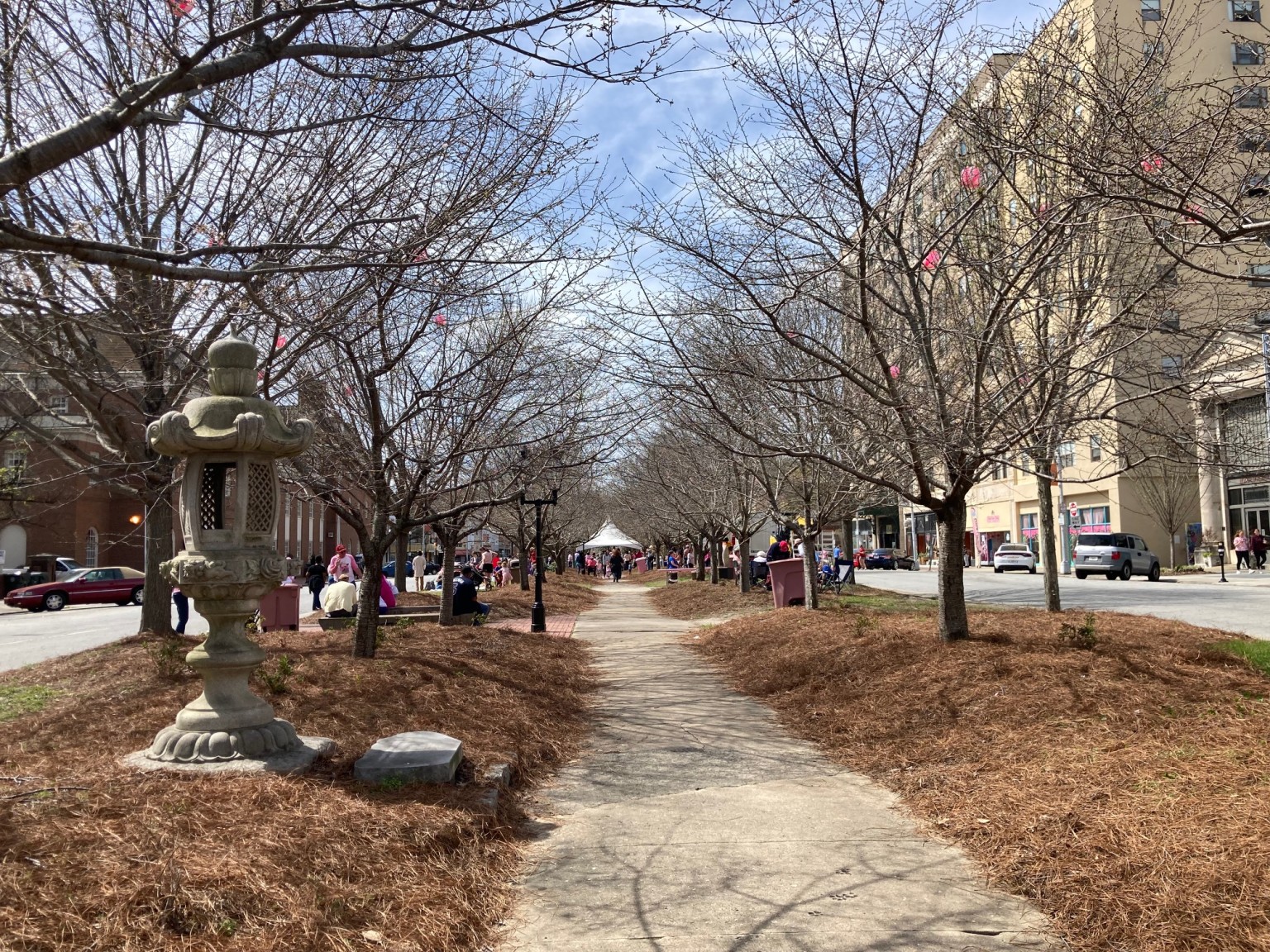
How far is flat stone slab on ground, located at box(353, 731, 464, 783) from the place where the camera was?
5.58 m

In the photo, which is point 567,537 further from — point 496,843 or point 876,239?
point 496,843

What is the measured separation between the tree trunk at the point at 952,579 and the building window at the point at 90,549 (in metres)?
51.9

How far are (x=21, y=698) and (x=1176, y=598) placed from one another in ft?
74.1

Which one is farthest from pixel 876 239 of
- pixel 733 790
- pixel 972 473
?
pixel 733 790

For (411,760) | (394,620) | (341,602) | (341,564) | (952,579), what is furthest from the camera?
(341,564)

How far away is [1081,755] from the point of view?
5.86 metres

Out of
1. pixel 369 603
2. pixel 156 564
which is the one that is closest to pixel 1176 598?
pixel 369 603

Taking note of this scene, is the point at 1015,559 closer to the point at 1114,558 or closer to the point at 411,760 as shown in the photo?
the point at 1114,558

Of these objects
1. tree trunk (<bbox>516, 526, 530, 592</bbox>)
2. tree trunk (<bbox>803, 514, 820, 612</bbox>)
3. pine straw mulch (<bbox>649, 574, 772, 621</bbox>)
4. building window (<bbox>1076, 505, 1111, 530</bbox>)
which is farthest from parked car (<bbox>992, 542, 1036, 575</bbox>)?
tree trunk (<bbox>803, 514, 820, 612</bbox>)

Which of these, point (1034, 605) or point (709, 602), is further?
point (709, 602)

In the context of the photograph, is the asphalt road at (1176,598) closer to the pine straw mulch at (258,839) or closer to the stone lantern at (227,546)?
the pine straw mulch at (258,839)

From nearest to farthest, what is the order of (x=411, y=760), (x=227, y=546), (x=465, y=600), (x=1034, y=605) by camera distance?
(x=411, y=760) < (x=227, y=546) < (x=465, y=600) < (x=1034, y=605)

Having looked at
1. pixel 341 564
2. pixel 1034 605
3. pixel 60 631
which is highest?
pixel 341 564

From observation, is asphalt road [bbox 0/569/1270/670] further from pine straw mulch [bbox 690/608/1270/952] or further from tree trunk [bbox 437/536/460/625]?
pine straw mulch [bbox 690/608/1270/952]
